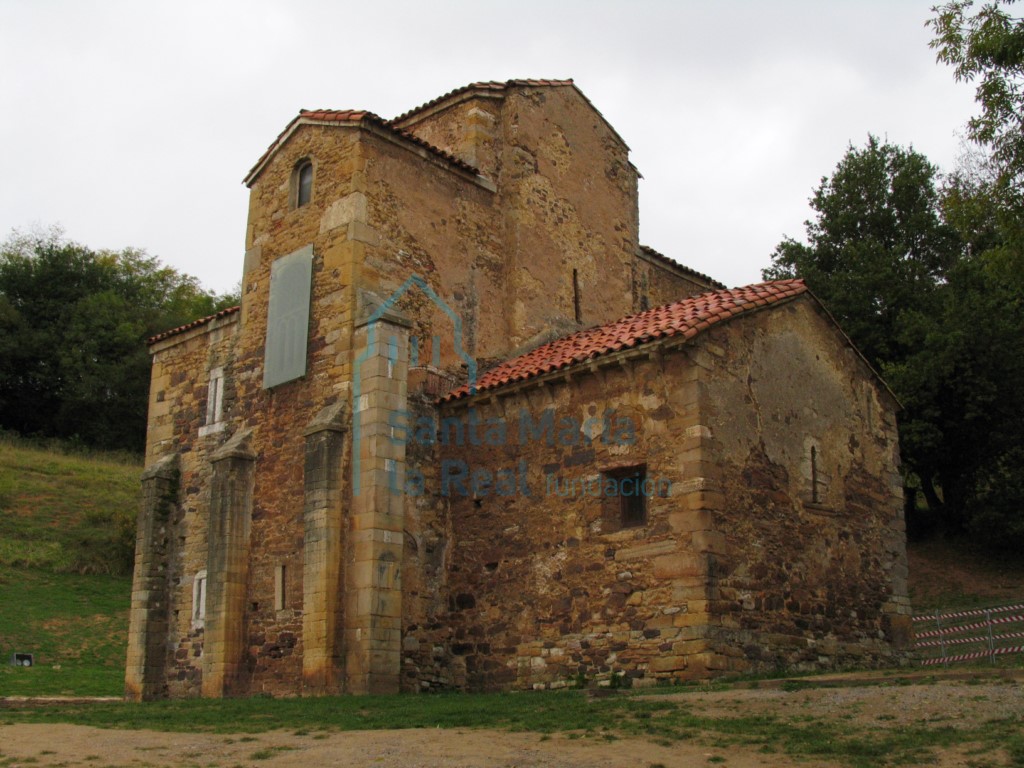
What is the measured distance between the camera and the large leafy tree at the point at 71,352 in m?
49.6

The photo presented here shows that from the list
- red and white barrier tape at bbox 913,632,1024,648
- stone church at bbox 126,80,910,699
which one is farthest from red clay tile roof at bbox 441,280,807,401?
red and white barrier tape at bbox 913,632,1024,648

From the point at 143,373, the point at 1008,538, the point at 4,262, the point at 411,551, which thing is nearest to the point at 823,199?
the point at 1008,538

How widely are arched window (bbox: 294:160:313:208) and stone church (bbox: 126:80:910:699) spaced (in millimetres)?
62

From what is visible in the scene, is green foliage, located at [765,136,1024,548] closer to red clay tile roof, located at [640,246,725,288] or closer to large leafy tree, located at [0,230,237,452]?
red clay tile roof, located at [640,246,725,288]

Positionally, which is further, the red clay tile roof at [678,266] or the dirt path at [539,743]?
the red clay tile roof at [678,266]

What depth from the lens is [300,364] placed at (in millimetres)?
17875

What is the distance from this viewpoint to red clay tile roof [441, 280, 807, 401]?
15.2 metres

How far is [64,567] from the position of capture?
3105 cm

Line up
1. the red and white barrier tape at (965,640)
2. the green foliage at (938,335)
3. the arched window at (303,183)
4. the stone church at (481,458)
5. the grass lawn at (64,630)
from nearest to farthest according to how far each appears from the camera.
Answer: the stone church at (481,458), the arched window at (303,183), the grass lawn at (64,630), the red and white barrier tape at (965,640), the green foliage at (938,335)

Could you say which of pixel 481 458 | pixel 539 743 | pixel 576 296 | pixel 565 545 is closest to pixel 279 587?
pixel 481 458

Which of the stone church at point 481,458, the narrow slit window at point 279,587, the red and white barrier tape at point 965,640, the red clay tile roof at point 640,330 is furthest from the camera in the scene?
the red and white barrier tape at point 965,640

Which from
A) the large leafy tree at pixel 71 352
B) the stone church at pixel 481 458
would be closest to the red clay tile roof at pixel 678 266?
the stone church at pixel 481 458

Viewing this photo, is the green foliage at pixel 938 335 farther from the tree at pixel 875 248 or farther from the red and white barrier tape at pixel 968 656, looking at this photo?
the red and white barrier tape at pixel 968 656

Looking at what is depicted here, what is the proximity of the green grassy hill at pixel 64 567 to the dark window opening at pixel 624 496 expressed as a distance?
10740 millimetres
